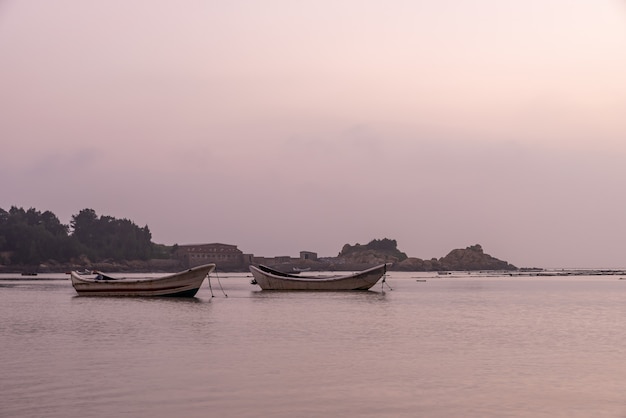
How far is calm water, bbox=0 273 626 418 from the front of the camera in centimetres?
1498

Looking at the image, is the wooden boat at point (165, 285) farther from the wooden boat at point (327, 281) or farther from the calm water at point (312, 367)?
the calm water at point (312, 367)

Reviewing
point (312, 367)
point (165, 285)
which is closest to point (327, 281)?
point (165, 285)

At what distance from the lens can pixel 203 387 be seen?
55.5 ft

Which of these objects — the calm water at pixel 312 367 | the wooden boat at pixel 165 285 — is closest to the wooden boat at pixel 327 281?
the wooden boat at pixel 165 285

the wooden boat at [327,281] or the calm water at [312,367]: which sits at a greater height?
the wooden boat at [327,281]

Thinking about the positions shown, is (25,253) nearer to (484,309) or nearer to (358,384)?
(484,309)

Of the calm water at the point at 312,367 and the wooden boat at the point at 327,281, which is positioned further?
the wooden boat at the point at 327,281

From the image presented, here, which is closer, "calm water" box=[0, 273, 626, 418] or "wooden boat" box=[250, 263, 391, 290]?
"calm water" box=[0, 273, 626, 418]

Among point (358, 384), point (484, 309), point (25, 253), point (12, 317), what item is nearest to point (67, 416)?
point (358, 384)

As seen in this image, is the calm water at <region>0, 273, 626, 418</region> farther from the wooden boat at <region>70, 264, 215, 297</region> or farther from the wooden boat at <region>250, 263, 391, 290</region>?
the wooden boat at <region>250, 263, 391, 290</region>

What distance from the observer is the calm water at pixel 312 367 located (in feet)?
49.1

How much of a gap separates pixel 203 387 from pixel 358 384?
3375 mm

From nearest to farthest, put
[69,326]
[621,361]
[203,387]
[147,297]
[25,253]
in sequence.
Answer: [203,387] < [621,361] < [69,326] < [147,297] < [25,253]

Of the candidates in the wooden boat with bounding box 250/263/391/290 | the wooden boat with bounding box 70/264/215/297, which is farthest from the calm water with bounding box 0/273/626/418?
the wooden boat with bounding box 250/263/391/290
